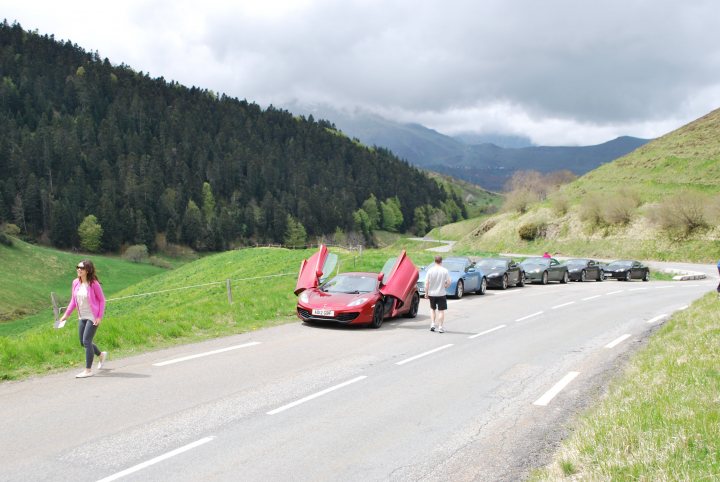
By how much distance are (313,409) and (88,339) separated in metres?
4.20

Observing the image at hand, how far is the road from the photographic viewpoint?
5273 millimetres

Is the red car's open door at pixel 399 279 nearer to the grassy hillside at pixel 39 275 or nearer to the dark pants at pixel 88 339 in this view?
the dark pants at pixel 88 339

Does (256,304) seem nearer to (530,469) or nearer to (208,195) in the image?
(530,469)

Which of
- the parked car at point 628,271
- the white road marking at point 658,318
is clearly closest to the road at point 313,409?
the white road marking at point 658,318

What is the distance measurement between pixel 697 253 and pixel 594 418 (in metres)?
54.7

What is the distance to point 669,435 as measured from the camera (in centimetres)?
501

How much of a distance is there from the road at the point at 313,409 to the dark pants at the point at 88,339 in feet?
1.25

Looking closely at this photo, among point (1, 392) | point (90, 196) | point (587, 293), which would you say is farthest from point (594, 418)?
point (90, 196)

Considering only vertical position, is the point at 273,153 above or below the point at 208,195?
above

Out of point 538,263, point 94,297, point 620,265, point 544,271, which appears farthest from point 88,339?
point 620,265

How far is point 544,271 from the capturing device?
3105 cm

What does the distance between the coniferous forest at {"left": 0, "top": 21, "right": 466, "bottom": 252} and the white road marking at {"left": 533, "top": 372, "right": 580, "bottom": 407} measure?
119667 mm

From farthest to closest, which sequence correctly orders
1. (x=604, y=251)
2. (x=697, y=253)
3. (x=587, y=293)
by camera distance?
(x=604, y=251) < (x=697, y=253) < (x=587, y=293)

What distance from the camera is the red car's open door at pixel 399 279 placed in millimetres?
15305
